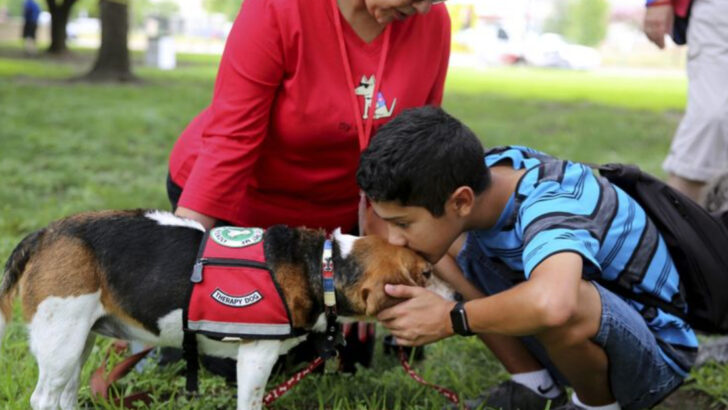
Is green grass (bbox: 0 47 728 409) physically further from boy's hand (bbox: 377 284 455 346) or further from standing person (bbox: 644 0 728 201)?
standing person (bbox: 644 0 728 201)

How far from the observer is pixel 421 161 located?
9.41ft

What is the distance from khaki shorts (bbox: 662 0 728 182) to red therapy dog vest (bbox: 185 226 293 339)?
8.36 ft

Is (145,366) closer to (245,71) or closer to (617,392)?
(245,71)

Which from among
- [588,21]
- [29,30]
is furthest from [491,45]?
[29,30]

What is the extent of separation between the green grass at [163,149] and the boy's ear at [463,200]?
874 mm

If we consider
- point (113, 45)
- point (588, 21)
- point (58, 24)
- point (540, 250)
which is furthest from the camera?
point (588, 21)

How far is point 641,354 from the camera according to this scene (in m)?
3.06

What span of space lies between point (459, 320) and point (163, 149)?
264 inches

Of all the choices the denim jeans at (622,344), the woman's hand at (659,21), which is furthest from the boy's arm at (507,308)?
the woman's hand at (659,21)

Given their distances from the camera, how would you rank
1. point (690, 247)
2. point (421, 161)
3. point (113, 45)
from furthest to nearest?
point (113, 45) < point (690, 247) < point (421, 161)

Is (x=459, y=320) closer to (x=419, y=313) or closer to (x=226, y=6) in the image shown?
(x=419, y=313)

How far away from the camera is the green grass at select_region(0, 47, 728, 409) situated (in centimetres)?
368

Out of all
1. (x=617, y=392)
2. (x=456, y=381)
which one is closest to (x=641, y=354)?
(x=617, y=392)

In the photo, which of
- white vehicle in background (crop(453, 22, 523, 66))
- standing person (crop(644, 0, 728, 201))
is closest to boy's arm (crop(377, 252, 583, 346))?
standing person (crop(644, 0, 728, 201))
